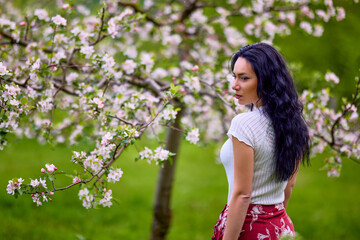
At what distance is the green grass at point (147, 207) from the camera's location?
195 inches

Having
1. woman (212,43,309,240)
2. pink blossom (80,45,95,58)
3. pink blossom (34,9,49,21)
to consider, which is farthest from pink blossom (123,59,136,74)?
woman (212,43,309,240)

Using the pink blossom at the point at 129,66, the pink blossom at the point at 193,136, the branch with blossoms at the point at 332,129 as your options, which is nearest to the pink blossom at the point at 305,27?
the branch with blossoms at the point at 332,129

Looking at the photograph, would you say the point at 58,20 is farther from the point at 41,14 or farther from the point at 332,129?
the point at 332,129

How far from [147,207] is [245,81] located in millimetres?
4715

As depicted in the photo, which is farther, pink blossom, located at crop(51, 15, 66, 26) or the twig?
the twig

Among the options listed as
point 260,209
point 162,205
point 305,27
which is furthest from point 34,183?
point 305,27

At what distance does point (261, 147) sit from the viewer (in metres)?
1.72

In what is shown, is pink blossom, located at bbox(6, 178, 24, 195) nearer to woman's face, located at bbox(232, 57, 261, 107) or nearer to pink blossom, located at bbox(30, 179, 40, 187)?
pink blossom, located at bbox(30, 179, 40, 187)

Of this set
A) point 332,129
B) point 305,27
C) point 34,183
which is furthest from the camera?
point 305,27

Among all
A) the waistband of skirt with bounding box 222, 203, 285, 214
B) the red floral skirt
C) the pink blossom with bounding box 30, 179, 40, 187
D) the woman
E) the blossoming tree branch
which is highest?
the blossoming tree branch

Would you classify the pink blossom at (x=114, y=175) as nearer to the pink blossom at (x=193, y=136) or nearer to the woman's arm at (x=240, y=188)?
the pink blossom at (x=193, y=136)

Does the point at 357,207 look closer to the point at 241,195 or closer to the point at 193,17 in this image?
the point at 193,17

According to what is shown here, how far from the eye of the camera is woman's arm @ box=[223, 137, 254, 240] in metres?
1.68

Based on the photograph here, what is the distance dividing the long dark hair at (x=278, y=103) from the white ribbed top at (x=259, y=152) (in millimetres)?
37
